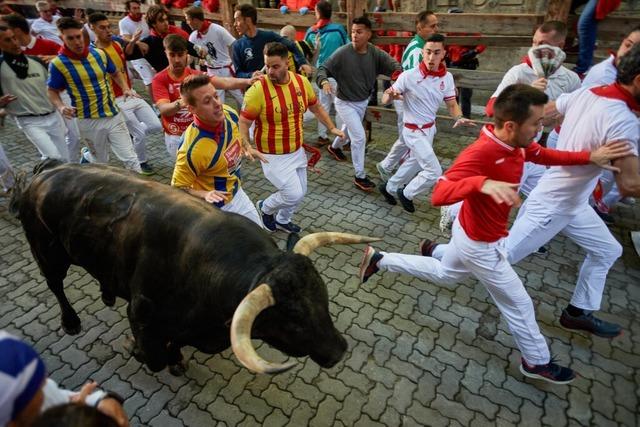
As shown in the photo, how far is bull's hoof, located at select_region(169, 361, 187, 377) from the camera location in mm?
3818

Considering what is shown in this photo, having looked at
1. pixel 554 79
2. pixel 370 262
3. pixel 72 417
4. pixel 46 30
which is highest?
pixel 46 30

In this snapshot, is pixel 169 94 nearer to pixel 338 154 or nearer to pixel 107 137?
pixel 107 137

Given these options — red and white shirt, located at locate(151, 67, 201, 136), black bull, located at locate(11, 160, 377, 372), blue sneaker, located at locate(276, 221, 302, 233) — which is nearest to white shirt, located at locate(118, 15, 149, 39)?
red and white shirt, located at locate(151, 67, 201, 136)

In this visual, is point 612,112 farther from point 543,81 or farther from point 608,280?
point 608,280

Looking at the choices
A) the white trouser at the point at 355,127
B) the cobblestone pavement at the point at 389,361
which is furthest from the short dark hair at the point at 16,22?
the white trouser at the point at 355,127

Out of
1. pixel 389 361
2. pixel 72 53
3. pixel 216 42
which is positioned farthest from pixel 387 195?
pixel 216 42

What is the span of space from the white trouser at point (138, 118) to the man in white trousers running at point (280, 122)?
3.07m

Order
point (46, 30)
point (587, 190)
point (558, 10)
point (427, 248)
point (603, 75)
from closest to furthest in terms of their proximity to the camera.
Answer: point (587, 190) → point (603, 75) → point (427, 248) → point (558, 10) → point (46, 30)

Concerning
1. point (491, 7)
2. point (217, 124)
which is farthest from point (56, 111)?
point (491, 7)

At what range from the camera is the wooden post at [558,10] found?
652cm

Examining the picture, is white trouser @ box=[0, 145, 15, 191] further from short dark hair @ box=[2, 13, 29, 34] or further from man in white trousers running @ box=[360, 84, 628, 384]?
man in white trousers running @ box=[360, 84, 628, 384]

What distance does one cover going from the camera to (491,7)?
11219 mm

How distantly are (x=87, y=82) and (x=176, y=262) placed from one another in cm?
434

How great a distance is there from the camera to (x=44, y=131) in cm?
631
